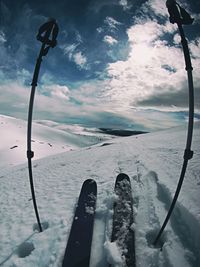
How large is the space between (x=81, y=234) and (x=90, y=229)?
19cm

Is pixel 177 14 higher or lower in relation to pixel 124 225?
higher

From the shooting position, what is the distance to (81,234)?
11.3 feet

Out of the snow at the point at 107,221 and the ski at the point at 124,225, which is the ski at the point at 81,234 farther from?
the ski at the point at 124,225

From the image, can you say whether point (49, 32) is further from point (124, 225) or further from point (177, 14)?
point (124, 225)

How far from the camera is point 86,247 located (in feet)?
10.2

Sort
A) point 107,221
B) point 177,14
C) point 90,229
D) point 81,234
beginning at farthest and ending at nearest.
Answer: point 107,221 < point 90,229 < point 81,234 < point 177,14

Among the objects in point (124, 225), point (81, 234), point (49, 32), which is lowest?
point (81, 234)

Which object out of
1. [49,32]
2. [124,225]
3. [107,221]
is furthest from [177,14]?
[107,221]

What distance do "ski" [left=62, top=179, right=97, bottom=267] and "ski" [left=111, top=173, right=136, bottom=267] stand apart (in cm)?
46

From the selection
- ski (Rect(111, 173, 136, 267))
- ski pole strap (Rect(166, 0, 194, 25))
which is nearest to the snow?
ski (Rect(111, 173, 136, 267))

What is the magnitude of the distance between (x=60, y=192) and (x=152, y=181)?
8.81ft

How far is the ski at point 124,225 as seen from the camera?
115 inches

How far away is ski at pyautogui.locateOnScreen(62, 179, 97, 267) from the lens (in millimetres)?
2888

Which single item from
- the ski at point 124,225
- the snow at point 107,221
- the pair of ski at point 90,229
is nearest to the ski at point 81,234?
the pair of ski at point 90,229
